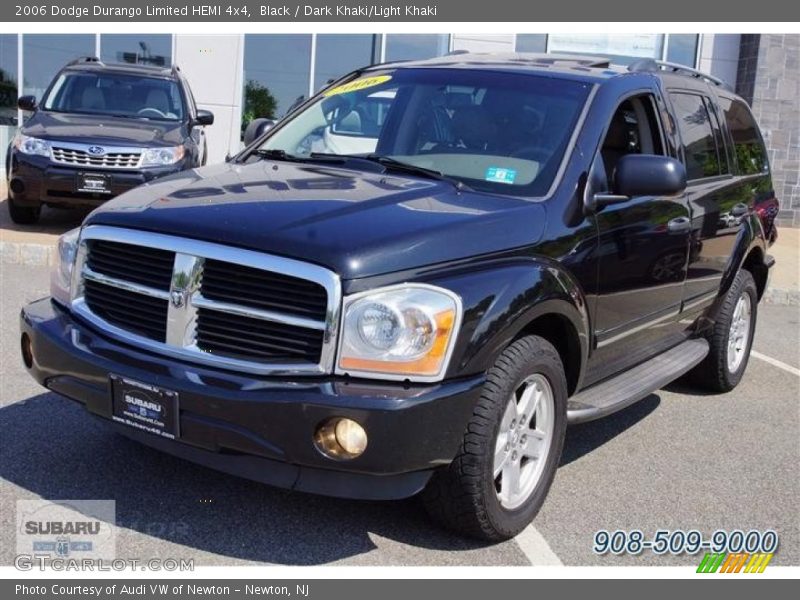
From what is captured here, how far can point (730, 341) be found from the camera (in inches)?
257

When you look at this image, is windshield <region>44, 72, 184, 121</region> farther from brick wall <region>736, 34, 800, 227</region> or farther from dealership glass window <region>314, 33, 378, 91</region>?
brick wall <region>736, 34, 800, 227</region>

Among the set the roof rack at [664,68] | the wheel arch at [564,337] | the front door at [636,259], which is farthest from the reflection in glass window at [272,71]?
the wheel arch at [564,337]

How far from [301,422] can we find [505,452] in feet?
3.15

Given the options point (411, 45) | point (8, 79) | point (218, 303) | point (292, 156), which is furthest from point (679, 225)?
point (8, 79)

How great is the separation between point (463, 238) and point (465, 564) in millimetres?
1262

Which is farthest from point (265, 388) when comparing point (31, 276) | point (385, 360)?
point (31, 276)

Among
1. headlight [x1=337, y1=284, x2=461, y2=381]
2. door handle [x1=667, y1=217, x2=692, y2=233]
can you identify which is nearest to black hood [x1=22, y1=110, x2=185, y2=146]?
door handle [x1=667, y1=217, x2=692, y2=233]

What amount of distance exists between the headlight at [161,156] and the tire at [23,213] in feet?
4.98

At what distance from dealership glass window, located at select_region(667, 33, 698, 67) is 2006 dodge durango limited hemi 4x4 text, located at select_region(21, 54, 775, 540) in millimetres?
12097

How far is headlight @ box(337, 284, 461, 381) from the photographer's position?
3.33 metres

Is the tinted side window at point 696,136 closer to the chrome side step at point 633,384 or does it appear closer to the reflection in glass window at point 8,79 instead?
the chrome side step at point 633,384

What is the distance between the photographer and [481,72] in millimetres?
4883

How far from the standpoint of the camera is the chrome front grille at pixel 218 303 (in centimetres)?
337

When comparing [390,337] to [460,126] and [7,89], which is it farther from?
[7,89]
